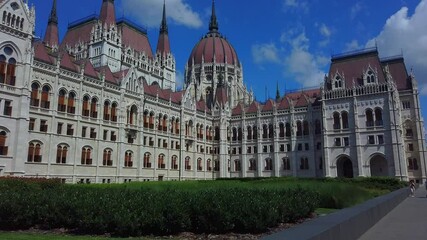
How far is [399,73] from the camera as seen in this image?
73500 millimetres

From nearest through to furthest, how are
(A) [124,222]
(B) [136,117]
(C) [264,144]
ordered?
(A) [124,222] → (B) [136,117] → (C) [264,144]

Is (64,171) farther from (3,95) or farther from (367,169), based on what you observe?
(367,169)

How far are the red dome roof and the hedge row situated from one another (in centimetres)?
8882

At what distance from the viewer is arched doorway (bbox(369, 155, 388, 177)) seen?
63.3m

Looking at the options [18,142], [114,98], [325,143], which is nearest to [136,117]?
[114,98]

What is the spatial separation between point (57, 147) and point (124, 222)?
37.9m

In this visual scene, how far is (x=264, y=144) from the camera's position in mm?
75938

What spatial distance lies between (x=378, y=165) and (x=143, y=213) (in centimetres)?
6215

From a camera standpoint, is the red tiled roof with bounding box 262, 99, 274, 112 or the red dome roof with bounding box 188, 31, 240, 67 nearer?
the red tiled roof with bounding box 262, 99, 274, 112

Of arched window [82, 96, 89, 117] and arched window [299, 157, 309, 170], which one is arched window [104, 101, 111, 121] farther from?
arched window [299, 157, 309, 170]

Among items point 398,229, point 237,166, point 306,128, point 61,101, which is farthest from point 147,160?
point 398,229

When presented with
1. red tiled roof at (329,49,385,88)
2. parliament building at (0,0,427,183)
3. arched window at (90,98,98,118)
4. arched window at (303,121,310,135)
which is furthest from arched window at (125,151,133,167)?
red tiled roof at (329,49,385,88)

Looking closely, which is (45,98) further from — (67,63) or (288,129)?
(288,129)

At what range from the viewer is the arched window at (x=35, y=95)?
43.5 meters
